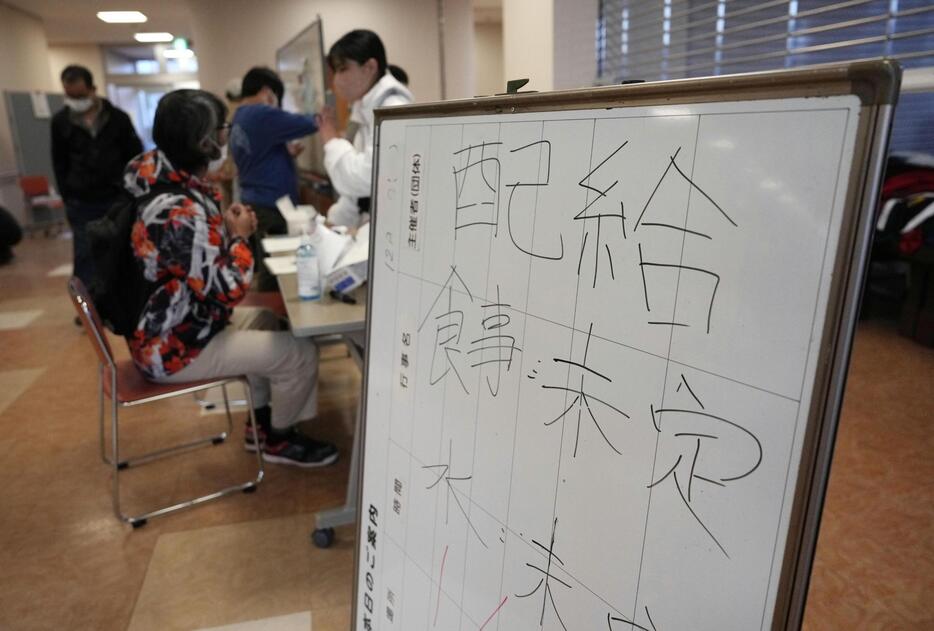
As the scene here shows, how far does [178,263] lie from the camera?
5.92 ft

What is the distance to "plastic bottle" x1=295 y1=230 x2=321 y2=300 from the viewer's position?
181cm

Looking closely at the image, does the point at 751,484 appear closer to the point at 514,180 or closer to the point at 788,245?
the point at 788,245

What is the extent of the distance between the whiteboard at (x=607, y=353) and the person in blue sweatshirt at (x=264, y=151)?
223 cm

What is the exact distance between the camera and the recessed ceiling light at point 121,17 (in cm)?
838

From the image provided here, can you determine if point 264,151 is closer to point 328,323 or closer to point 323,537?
point 328,323

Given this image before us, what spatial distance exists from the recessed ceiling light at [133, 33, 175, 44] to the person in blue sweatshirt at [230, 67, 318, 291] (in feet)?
28.6

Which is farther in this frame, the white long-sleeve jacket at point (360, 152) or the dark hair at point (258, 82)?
the dark hair at point (258, 82)

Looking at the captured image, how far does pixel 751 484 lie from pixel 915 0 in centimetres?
324

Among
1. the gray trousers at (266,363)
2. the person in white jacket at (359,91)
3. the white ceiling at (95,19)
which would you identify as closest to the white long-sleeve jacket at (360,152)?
the person in white jacket at (359,91)

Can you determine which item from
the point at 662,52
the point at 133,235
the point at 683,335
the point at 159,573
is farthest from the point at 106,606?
the point at 662,52

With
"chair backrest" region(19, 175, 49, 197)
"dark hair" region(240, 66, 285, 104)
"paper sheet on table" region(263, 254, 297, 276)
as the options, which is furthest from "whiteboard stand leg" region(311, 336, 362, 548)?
"chair backrest" region(19, 175, 49, 197)

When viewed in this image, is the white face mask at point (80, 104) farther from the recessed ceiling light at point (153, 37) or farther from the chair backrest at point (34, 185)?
the recessed ceiling light at point (153, 37)

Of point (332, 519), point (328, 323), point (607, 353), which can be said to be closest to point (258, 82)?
point (328, 323)

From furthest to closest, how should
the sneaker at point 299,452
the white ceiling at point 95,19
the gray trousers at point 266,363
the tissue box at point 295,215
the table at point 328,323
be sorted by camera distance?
1. the white ceiling at point 95,19
2. the tissue box at point 295,215
3. the sneaker at point 299,452
4. the gray trousers at point 266,363
5. the table at point 328,323
